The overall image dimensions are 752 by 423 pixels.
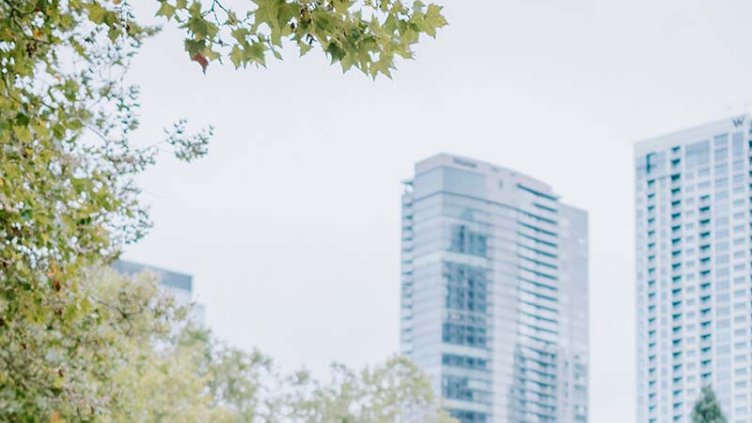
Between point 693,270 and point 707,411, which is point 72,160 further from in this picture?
point 693,270

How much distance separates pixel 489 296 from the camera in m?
166

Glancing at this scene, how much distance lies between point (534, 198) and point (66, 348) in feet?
549

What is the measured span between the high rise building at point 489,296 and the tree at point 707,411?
317ft

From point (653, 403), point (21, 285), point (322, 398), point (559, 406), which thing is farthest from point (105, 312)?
point (559, 406)

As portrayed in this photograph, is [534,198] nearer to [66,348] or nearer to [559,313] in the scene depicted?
[559,313]

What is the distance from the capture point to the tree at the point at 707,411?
47000 mm

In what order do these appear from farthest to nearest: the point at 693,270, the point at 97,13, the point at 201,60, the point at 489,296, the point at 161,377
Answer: the point at 489,296, the point at 693,270, the point at 161,377, the point at 97,13, the point at 201,60

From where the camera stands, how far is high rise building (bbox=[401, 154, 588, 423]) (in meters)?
155

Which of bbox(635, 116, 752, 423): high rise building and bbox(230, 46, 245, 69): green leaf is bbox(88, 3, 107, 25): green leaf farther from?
bbox(635, 116, 752, 423): high rise building

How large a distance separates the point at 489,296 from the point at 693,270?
48122 mm

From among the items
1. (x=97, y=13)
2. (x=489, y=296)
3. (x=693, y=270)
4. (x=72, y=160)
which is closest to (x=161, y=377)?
(x=72, y=160)

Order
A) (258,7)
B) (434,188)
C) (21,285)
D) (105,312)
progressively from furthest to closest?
(434,188), (105,312), (21,285), (258,7)

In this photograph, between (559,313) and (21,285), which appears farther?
(559,313)

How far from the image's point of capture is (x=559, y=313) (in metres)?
184
